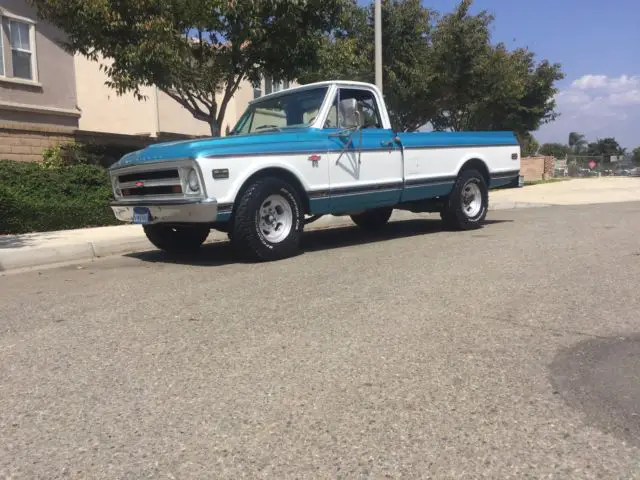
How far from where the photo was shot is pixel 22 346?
420 cm

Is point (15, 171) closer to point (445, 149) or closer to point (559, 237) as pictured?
point (445, 149)

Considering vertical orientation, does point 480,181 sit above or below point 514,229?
above

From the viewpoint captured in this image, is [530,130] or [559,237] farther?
[530,130]

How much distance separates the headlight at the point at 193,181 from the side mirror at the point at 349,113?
90.1 inches

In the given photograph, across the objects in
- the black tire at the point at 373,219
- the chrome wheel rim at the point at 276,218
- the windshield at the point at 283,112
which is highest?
the windshield at the point at 283,112

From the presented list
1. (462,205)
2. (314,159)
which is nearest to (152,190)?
(314,159)

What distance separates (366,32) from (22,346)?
1717cm

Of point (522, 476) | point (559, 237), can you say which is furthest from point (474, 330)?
point (559, 237)

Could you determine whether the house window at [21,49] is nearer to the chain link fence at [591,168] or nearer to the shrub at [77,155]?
the shrub at [77,155]

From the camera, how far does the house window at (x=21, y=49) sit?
15953mm

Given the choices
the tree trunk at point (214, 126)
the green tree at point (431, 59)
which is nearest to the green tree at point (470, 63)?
the green tree at point (431, 59)

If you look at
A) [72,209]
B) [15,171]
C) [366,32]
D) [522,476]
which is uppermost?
[366,32]

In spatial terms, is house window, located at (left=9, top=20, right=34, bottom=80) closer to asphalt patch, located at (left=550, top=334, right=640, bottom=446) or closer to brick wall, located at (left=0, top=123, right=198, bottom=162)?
brick wall, located at (left=0, top=123, right=198, bottom=162)

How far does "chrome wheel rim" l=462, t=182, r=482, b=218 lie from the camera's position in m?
9.82
